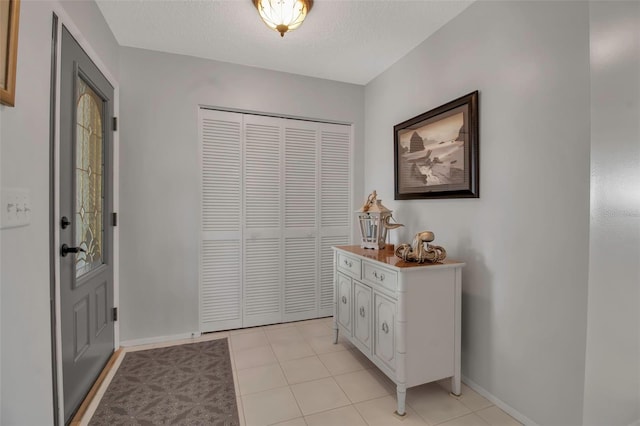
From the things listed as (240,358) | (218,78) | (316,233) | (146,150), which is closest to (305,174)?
(316,233)

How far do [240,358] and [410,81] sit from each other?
275 centimetres

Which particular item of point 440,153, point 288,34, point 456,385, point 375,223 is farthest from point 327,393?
point 288,34

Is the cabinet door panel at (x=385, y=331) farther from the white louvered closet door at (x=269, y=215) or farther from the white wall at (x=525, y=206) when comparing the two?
the white louvered closet door at (x=269, y=215)

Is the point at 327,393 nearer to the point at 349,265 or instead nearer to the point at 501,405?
the point at 349,265

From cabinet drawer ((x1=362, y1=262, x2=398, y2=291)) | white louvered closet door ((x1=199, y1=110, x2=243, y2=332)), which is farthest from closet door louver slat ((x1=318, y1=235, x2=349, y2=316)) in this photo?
cabinet drawer ((x1=362, y1=262, x2=398, y2=291))

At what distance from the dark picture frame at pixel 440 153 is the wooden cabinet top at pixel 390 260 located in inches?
19.3

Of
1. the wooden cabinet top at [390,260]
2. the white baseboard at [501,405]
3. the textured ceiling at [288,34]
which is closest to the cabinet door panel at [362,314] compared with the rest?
the wooden cabinet top at [390,260]

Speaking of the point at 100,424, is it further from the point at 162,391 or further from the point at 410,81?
the point at 410,81

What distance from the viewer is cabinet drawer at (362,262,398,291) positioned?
1.82 metres

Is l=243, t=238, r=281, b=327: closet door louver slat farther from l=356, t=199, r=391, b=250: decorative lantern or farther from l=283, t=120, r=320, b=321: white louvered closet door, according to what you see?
l=356, t=199, r=391, b=250: decorative lantern

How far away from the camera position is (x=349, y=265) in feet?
7.79

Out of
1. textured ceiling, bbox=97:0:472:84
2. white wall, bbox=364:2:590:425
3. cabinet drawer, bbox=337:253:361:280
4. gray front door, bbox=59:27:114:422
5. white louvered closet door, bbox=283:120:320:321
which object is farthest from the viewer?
white louvered closet door, bbox=283:120:320:321

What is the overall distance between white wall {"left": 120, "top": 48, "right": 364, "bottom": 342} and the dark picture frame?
1591 millimetres

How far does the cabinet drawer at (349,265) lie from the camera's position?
7.38 feet
